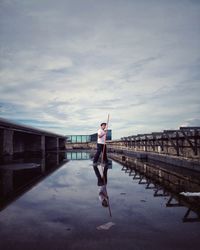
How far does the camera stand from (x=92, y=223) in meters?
3.13

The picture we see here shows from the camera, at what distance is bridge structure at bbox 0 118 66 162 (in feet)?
53.1

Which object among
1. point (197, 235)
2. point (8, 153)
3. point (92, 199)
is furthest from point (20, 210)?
point (8, 153)

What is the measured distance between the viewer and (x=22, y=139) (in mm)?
28391

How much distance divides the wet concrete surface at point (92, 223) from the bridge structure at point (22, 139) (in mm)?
11626

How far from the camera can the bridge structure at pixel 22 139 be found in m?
16.2

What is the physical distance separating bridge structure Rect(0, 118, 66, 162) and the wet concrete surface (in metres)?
11.6

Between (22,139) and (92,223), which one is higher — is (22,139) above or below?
above

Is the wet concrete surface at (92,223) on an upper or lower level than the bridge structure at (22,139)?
lower

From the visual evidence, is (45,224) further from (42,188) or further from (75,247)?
(42,188)

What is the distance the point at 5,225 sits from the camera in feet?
10.2

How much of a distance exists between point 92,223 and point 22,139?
89.1ft

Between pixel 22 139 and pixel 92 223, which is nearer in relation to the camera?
pixel 92 223

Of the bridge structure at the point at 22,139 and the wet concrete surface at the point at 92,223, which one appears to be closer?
the wet concrete surface at the point at 92,223

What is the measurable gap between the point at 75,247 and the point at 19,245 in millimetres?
636
